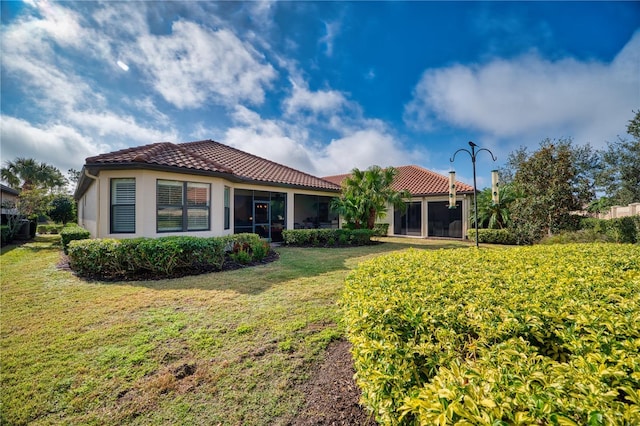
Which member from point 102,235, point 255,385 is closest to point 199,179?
point 102,235

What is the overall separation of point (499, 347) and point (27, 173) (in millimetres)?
44276

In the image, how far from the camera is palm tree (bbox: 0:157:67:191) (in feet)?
97.7

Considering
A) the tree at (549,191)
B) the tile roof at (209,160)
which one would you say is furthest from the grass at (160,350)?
the tree at (549,191)

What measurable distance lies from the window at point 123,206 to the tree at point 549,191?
17.0 meters

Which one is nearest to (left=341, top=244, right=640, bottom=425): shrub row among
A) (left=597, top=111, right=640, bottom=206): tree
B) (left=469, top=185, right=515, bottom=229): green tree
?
(left=469, top=185, right=515, bottom=229): green tree

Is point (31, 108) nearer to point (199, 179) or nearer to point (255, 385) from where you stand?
point (199, 179)

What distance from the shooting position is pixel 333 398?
2.51 metres

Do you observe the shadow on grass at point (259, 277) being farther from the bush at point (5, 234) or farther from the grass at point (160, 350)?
the bush at point (5, 234)

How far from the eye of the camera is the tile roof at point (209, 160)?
8.78 m

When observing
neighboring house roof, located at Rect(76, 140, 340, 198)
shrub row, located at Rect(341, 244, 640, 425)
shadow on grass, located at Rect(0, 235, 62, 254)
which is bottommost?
shadow on grass, located at Rect(0, 235, 62, 254)

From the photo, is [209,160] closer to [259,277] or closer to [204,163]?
[204,163]

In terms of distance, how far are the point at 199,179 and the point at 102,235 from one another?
3583 millimetres

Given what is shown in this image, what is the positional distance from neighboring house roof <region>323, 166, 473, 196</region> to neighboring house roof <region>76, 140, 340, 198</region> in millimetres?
6396

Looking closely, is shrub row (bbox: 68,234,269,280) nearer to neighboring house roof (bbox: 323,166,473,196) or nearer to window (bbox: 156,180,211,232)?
window (bbox: 156,180,211,232)
